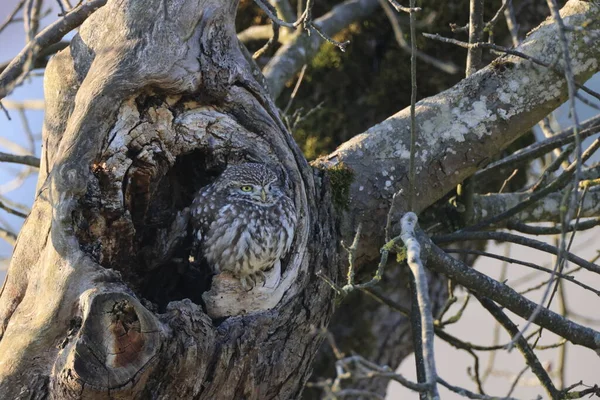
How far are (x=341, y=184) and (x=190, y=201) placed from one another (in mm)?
620

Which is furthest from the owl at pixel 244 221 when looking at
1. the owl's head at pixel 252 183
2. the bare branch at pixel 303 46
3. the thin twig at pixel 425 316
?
the bare branch at pixel 303 46

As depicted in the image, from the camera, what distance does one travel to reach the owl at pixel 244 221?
2.87 m

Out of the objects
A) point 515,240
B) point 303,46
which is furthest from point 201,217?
point 303,46

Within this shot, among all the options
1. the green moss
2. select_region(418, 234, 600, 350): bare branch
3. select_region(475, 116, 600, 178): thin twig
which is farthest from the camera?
select_region(475, 116, 600, 178): thin twig

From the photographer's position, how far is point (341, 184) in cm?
314

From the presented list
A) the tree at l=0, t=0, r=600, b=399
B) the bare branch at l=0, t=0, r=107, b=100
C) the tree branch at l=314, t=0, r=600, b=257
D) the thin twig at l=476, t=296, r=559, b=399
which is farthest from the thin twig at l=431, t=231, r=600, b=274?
the bare branch at l=0, t=0, r=107, b=100

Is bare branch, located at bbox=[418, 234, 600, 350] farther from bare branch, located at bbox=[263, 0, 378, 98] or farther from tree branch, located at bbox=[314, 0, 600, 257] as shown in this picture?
bare branch, located at bbox=[263, 0, 378, 98]

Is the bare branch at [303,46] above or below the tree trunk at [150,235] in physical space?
above

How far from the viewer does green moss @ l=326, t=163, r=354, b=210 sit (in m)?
3.13

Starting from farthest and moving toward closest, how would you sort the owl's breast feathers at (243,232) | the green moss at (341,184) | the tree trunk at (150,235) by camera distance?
the green moss at (341,184), the owl's breast feathers at (243,232), the tree trunk at (150,235)

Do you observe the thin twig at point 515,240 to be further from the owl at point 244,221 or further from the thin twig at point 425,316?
the thin twig at point 425,316

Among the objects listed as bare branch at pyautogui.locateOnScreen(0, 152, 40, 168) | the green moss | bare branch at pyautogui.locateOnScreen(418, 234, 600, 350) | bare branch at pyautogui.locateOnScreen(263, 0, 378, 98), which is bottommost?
bare branch at pyautogui.locateOnScreen(0, 152, 40, 168)

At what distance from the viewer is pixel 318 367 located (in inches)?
183

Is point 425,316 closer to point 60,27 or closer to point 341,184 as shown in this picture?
point 341,184
